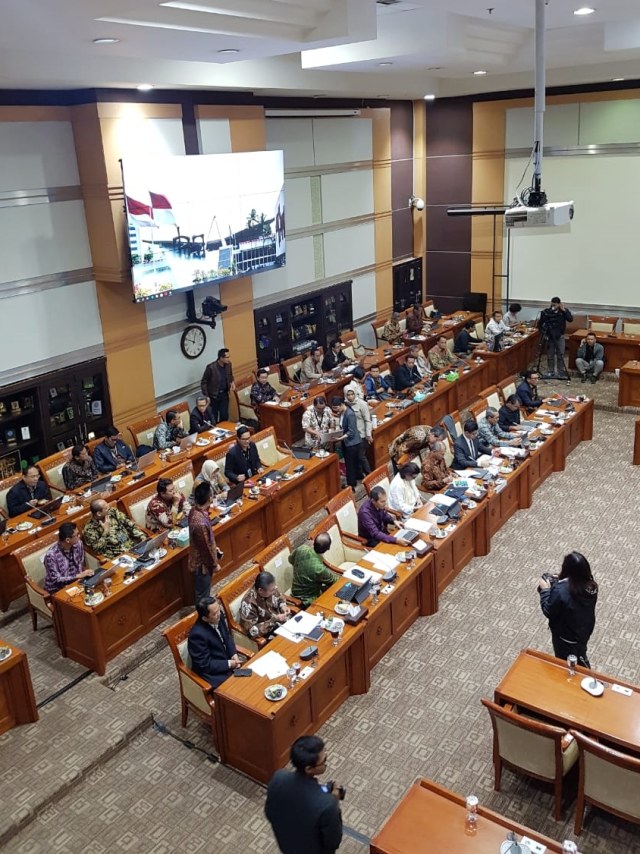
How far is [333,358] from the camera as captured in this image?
14.3 meters

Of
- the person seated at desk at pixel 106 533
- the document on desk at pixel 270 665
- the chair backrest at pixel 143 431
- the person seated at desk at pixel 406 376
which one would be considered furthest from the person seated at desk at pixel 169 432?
the document on desk at pixel 270 665

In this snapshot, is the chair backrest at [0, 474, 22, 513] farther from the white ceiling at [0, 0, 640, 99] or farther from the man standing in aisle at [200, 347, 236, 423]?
the white ceiling at [0, 0, 640, 99]

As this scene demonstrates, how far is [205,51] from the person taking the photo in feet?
25.5

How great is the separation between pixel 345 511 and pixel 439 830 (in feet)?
13.8

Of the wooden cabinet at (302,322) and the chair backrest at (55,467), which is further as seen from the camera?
the wooden cabinet at (302,322)

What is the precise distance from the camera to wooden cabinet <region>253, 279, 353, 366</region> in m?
14.3

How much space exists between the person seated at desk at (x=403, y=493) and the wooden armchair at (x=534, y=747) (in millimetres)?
3584

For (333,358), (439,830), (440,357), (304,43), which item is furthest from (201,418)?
(439,830)

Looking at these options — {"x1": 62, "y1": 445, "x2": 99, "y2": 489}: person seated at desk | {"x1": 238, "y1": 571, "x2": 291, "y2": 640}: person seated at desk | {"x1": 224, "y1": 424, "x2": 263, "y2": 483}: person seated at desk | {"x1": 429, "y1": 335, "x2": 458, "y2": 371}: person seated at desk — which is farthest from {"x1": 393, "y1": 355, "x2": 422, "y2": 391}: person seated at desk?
{"x1": 238, "y1": 571, "x2": 291, "y2": 640}: person seated at desk

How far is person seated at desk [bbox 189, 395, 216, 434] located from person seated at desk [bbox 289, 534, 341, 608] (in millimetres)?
4478

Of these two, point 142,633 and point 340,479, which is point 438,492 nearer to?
point 340,479

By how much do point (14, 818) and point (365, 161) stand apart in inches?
546

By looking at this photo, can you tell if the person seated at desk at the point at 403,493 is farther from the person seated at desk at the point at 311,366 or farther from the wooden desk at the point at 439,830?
the person seated at desk at the point at 311,366

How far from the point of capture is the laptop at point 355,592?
700 cm
